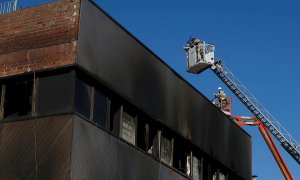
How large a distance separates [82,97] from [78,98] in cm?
19

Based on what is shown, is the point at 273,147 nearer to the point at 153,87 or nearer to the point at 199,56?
the point at 199,56

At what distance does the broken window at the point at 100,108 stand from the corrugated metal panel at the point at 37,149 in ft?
4.55

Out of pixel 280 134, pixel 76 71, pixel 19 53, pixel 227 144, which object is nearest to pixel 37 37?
pixel 19 53

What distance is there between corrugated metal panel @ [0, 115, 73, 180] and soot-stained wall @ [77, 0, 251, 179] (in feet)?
5.97

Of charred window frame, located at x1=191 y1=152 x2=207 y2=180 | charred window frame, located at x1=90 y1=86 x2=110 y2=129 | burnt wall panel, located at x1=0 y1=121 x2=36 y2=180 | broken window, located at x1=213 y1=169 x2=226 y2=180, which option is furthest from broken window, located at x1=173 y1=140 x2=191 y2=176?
burnt wall panel, located at x1=0 y1=121 x2=36 y2=180


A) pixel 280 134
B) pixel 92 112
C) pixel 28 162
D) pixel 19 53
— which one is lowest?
pixel 28 162

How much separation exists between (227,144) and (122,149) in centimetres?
809

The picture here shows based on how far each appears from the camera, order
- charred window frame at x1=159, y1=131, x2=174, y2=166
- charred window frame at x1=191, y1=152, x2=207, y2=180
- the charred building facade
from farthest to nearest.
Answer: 1. charred window frame at x1=191, y1=152, x2=207, y2=180
2. charred window frame at x1=159, y1=131, x2=174, y2=166
3. the charred building facade

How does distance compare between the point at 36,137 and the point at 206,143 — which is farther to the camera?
the point at 206,143

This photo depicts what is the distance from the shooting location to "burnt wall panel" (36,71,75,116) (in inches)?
594

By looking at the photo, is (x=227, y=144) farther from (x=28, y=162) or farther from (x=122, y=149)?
(x=28, y=162)

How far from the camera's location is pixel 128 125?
17688 mm

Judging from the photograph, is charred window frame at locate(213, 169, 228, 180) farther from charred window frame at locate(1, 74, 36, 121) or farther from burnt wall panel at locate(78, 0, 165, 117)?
charred window frame at locate(1, 74, 36, 121)

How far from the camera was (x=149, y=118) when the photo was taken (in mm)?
18641
